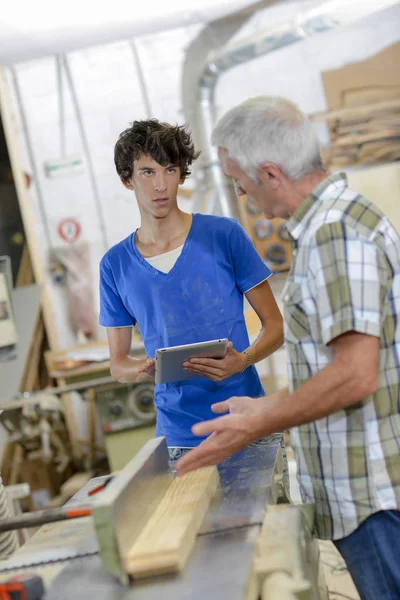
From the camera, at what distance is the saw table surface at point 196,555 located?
1147 mm

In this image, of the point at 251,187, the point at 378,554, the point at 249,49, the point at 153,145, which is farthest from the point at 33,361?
the point at 378,554

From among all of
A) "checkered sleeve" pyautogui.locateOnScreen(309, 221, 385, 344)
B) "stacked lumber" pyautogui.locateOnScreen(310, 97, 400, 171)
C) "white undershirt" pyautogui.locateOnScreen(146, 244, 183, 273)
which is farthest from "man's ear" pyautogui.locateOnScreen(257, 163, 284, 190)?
"stacked lumber" pyautogui.locateOnScreen(310, 97, 400, 171)

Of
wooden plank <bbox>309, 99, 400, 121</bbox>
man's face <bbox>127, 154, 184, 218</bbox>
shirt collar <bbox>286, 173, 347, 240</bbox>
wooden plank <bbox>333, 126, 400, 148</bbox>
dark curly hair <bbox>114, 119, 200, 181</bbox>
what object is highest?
wooden plank <bbox>309, 99, 400, 121</bbox>

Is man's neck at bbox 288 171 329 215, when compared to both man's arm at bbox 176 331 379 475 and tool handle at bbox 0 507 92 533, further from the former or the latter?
tool handle at bbox 0 507 92 533

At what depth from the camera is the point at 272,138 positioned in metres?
1.37

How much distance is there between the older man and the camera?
4.10 ft

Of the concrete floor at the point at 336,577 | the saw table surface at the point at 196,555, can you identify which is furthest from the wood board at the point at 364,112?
the saw table surface at the point at 196,555

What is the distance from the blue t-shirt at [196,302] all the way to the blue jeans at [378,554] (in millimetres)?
659

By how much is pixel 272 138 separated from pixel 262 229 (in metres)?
3.61

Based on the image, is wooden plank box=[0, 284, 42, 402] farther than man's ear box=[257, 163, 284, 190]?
Yes

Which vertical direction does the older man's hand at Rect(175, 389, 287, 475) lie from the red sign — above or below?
below

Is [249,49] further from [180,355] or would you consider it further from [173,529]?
[173,529]

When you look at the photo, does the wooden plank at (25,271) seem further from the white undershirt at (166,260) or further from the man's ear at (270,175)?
the man's ear at (270,175)

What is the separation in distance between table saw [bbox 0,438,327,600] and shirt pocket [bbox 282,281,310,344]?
1.03ft
